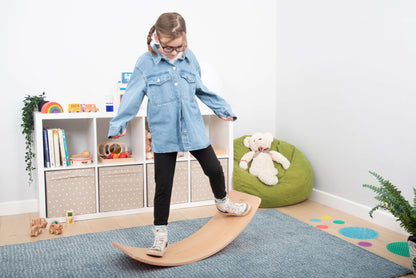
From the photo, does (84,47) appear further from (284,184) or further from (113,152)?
(284,184)

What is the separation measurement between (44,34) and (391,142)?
234cm

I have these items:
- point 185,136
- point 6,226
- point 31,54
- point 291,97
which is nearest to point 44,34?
point 31,54

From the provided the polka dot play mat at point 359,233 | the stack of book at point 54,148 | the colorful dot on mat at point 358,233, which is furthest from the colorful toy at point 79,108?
the colorful dot on mat at point 358,233

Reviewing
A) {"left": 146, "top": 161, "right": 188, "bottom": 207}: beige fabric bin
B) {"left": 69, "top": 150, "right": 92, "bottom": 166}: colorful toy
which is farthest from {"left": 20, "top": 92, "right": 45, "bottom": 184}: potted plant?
{"left": 146, "top": 161, "right": 188, "bottom": 207}: beige fabric bin

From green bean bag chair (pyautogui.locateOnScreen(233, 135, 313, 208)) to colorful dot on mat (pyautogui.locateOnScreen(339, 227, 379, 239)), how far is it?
52 cm

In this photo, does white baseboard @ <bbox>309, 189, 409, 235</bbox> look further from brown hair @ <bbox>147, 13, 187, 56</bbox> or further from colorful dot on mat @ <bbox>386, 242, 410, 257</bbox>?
brown hair @ <bbox>147, 13, 187, 56</bbox>

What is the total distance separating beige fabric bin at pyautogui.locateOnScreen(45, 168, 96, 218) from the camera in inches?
95.1

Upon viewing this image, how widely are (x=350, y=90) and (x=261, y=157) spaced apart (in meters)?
0.80

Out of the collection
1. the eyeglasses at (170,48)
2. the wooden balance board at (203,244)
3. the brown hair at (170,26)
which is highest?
the brown hair at (170,26)

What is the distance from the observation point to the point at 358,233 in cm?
223

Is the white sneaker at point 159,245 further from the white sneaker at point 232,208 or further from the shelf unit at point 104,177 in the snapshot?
the shelf unit at point 104,177

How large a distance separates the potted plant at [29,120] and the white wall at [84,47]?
6 centimetres

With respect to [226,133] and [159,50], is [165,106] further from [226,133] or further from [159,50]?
[226,133]

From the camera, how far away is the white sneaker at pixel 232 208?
6.61ft
